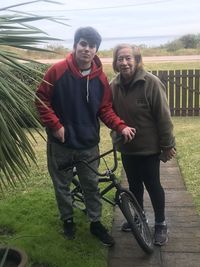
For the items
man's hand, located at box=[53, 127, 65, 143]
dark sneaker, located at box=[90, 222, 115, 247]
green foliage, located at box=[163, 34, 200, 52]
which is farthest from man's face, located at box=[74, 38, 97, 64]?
green foliage, located at box=[163, 34, 200, 52]

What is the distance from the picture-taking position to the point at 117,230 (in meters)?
4.98

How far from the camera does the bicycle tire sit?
4.23 meters

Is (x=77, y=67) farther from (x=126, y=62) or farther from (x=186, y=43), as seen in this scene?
(x=186, y=43)

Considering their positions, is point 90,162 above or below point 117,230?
above

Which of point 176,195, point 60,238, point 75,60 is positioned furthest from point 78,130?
point 176,195

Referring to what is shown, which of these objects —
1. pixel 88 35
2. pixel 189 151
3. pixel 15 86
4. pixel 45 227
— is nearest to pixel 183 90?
pixel 189 151

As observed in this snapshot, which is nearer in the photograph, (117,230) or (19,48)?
(19,48)

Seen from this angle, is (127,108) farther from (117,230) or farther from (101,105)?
(117,230)

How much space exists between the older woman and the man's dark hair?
0.74ft

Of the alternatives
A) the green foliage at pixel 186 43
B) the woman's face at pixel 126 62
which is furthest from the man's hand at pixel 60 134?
the green foliage at pixel 186 43

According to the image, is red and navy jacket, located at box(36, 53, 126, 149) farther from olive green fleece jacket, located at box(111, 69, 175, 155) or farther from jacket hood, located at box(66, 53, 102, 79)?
olive green fleece jacket, located at box(111, 69, 175, 155)

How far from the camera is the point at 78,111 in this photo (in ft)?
14.0

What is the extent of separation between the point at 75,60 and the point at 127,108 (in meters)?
0.61

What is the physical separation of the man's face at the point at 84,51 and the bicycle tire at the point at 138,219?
3.78 ft
